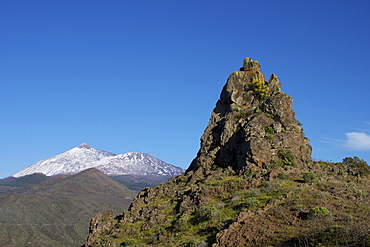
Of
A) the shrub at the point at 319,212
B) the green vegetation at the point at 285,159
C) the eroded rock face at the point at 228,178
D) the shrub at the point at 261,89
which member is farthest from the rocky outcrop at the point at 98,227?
the shrub at the point at 261,89

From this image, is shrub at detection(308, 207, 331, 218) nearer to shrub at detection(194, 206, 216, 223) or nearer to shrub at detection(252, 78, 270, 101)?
shrub at detection(194, 206, 216, 223)

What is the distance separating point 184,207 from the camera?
101 feet

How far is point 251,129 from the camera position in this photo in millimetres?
38156

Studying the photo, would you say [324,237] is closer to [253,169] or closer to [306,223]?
[306,223]

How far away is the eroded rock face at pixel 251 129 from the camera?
3631 cm

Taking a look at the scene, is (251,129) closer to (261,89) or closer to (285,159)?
(285,159)

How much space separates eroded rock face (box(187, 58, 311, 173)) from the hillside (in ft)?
0.37

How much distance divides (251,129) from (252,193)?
1040 cm

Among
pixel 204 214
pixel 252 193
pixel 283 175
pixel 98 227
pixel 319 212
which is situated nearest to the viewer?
pixel 319 212

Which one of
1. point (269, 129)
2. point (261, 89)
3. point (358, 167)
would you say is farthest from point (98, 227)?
point (358, 167)

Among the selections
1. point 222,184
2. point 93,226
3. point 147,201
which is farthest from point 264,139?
point 93,226

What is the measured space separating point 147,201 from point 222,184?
8.14 m

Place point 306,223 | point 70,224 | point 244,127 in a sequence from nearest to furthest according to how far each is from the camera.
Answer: point 306,223
point 244,127
point 70,224

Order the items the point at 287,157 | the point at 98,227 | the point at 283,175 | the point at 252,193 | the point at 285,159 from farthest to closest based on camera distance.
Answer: the point at 287,157 → the point at 285,159 → the point at 98,227 → the point at 283,175 → the point at 252,193
